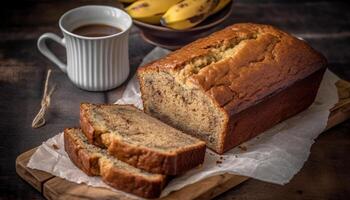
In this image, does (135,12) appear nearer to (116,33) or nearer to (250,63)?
(116,33)

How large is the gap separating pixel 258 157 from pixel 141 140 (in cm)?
53

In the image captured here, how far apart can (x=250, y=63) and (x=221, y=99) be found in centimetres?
29

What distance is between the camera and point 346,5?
4.29m

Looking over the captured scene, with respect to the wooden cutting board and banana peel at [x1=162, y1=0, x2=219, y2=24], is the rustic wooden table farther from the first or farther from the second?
banana peel at [x1=162, y1=0, x2=219, y2=24]

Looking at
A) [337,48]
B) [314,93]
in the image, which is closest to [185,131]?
[314,93]

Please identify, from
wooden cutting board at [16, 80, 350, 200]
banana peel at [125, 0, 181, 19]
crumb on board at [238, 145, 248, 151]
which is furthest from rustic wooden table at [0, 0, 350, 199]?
banana peel at [125, 0, 181, 19]

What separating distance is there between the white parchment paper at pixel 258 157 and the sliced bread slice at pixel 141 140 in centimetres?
9

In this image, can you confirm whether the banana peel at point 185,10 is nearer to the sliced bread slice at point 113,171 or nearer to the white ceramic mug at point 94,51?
the white ceramic mug at point 94,51

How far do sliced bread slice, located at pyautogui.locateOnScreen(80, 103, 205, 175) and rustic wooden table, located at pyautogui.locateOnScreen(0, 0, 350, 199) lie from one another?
0.81 ft

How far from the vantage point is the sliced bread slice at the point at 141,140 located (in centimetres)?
257

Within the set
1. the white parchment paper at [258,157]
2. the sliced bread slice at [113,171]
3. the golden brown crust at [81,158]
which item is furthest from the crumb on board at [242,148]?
the golden brown crust at [81,158]

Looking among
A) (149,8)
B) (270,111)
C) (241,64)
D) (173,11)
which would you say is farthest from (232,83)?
(149,8)

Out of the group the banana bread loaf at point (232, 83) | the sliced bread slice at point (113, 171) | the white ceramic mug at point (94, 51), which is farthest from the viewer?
the white ceramic mug at point (94, 51)

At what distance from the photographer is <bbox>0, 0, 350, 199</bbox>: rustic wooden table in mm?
2766
